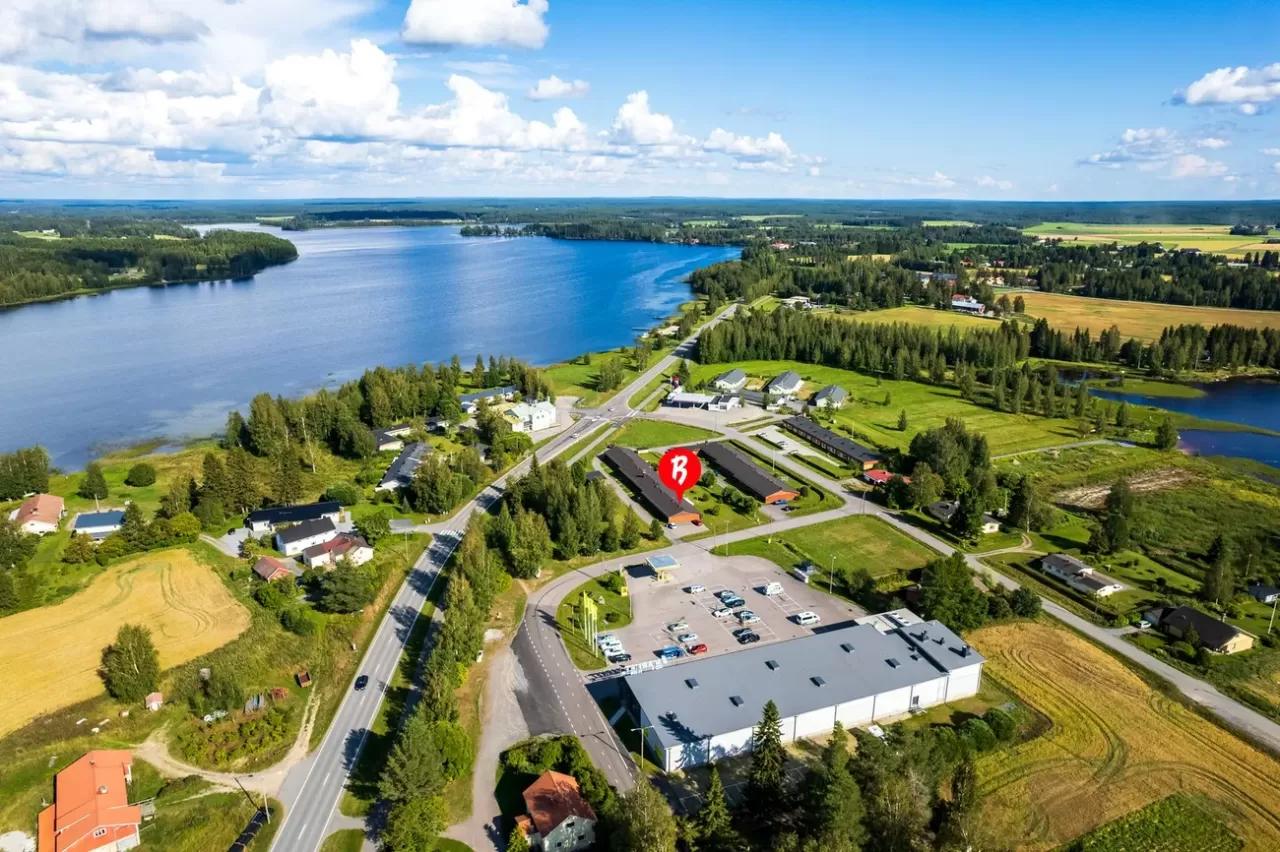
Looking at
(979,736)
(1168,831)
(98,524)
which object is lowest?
(1168,831)

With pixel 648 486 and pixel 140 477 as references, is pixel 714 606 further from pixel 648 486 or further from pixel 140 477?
pixel 140 477

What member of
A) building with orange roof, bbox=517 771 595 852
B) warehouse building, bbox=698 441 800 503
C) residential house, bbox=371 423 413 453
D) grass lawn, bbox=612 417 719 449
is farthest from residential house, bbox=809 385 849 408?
building with orange roof, bbox=517 771 595 852

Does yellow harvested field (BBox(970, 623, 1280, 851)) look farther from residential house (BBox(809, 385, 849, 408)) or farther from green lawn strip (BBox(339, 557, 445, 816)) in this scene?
residential house (BBox(809, 385, 849, 408))

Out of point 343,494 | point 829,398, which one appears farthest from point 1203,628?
point 343,494

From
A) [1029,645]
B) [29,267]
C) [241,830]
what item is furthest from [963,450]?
[29,267]

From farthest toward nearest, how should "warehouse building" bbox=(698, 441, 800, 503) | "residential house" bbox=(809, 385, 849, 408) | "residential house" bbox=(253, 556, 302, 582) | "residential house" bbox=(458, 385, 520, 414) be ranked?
1. "residential house" bbox=(809, 385, 849, 408)
2. "residential house" bbox=(458, 385, 520, 414)
3. "warehouse building" bbox=(698, 441, 800, 503)
4. "residential house" bbox=(253, 556, 302, 582)
